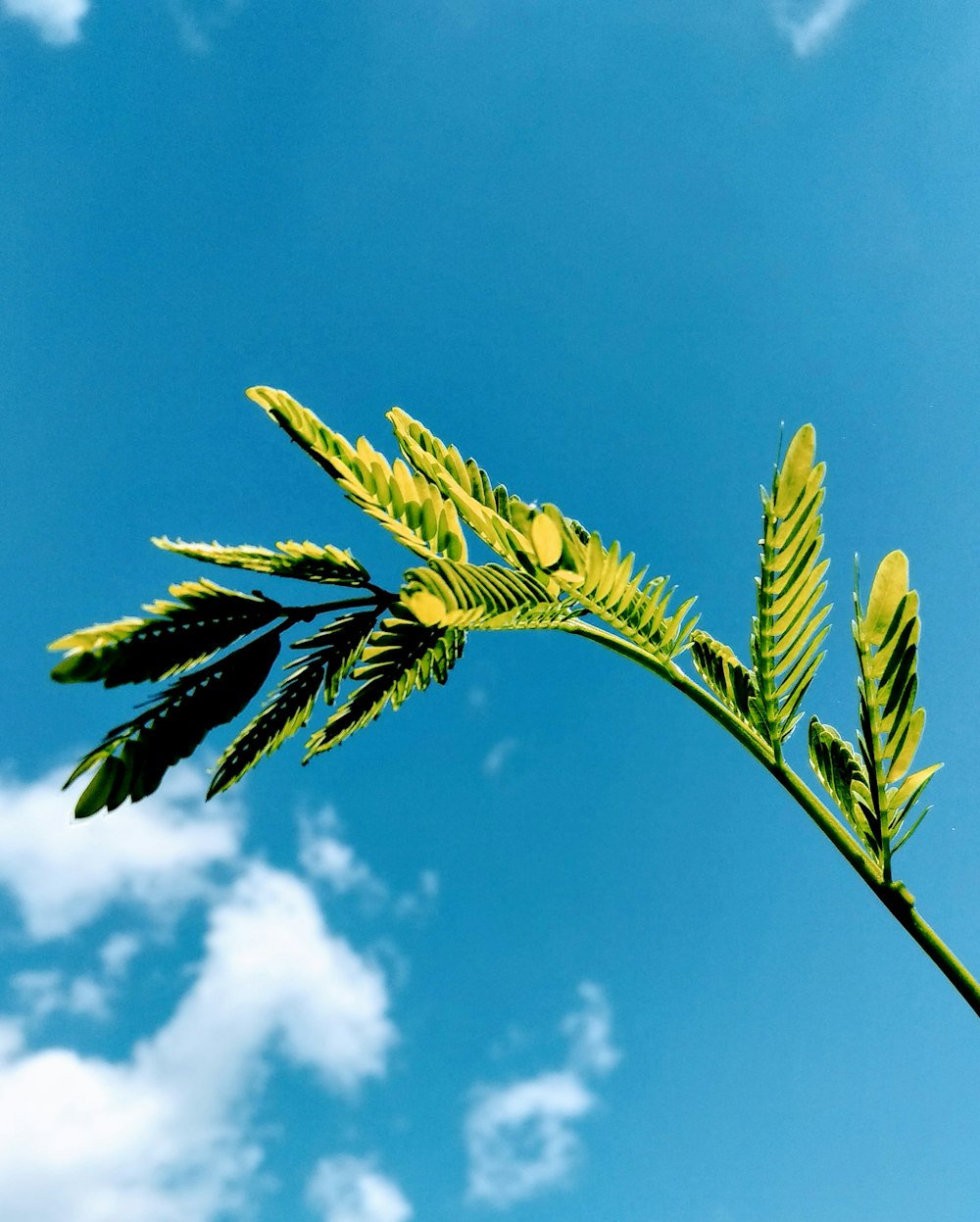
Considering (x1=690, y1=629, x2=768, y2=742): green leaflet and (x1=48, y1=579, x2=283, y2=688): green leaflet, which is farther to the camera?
(x1=690, y1=629, x2=768, y2=742): green leaflet

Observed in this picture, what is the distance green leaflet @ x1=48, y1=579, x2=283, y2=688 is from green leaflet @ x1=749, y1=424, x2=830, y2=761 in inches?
32.0

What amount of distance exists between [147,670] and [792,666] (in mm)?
1061

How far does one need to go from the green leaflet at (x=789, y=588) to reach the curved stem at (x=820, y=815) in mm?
61

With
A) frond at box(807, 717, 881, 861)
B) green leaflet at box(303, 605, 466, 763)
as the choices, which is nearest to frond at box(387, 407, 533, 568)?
green leaflet at box(303, 605, 466, 763)

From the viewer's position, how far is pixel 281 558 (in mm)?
1295

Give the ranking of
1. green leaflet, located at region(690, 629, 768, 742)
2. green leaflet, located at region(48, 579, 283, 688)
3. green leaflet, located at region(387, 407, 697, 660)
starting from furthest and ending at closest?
green leaflet, located at region(690, 629, 768, 742), green leaflet, located at region(387, 407, 697, 660), green leaflet, located at region(48, 579, 283, 688)

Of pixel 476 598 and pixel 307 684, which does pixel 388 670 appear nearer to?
pixel 307 684

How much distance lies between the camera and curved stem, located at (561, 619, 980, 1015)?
1.26 metres

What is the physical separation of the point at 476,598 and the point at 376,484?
0.26m

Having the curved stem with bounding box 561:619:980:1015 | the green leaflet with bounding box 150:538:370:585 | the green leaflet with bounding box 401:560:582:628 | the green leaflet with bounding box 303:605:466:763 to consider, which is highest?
the green leaflet with bounding box 150:538:370:585

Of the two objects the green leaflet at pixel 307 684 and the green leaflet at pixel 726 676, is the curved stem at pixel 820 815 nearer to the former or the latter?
the green leaflet at pixel 726 676

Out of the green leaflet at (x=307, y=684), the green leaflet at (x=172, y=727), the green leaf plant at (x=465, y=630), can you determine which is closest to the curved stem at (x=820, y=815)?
the green leaf plant at (x=465, y=630)

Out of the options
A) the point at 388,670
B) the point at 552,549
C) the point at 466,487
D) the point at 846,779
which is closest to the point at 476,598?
the point at 552,549

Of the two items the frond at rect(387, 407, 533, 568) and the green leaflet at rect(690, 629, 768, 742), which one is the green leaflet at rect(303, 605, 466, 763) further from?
the green leaflet at rect(690, 629, 768, 742)
